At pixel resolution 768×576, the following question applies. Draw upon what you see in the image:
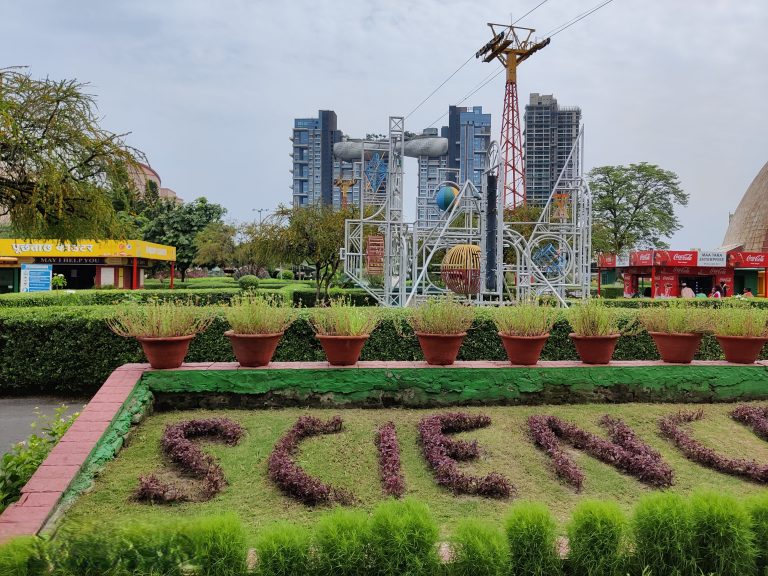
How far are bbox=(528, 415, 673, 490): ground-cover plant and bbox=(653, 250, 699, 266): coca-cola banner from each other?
31.5 metres

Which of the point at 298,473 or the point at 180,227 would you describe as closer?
the point at 298,473

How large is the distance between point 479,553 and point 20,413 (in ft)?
23.9

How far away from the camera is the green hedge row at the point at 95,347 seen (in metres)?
8.22

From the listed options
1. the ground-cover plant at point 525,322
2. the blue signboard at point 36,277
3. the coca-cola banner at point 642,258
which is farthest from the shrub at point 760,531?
the coca-cola banner at point 642,258

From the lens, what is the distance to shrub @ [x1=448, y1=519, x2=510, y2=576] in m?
2.83

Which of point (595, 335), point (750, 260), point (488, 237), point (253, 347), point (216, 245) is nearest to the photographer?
point (253, 347)

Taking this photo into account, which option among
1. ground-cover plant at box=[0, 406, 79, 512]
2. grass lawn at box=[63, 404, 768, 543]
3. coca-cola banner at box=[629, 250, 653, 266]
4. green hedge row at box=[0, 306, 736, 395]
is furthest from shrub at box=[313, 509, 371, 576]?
coca-cola banner at box=[629, 250, 653, 266]

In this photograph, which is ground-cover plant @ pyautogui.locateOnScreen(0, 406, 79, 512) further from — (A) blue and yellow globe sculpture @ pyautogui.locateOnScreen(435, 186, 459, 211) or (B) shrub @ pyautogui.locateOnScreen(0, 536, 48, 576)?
(A) blue and yellow globe sculpture @ pyautogui.locateOnScreen(435, 186, 459, 211)

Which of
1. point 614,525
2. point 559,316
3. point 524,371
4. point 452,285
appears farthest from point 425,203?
point 614,525

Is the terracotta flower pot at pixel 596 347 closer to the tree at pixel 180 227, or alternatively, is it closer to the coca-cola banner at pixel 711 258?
the coca-cola banner at pixel 711 258

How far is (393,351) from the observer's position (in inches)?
324

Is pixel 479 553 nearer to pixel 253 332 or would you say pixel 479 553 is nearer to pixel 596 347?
pixel 253 332

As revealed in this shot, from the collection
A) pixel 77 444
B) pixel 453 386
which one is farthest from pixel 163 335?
pixel 453 386

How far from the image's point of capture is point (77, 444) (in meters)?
4.30
